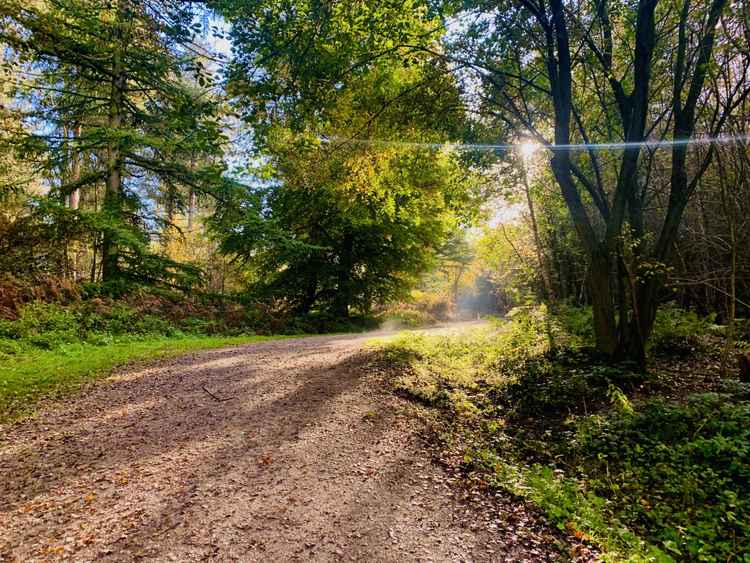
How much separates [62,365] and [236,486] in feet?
15.5

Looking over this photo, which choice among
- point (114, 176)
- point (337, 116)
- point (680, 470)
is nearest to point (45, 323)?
point (114, 176)

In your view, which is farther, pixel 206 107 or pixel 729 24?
pixel 729 24

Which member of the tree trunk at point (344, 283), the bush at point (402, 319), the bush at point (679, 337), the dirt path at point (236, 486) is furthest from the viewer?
the bush at point (402, 319)

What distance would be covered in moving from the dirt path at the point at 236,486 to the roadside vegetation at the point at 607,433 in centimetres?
53

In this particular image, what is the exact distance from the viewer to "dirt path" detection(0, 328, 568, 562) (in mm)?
2365

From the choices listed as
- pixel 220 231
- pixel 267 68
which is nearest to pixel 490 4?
pixel 267 68

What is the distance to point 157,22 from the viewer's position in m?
4.12

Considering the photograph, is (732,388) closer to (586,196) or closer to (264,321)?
(586,196)

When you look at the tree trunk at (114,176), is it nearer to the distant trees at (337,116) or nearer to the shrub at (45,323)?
the shrub at (45,323)

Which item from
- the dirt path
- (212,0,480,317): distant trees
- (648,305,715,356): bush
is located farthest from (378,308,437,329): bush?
the dirt path

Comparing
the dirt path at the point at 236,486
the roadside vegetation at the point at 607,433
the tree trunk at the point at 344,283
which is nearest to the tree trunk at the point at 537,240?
the roadside vegetation at the point at 607,433

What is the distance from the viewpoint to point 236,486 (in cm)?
292

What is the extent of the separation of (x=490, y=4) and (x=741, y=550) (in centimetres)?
648

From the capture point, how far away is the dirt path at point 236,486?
2365 mm
